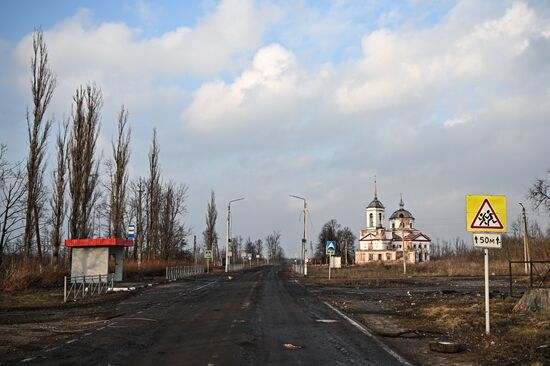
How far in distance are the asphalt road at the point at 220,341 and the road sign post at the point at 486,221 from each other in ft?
11.2

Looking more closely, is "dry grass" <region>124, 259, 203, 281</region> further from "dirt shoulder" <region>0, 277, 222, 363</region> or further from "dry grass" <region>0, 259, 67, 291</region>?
"dirt shoulder" <region>0, 277, 222, 363</region>

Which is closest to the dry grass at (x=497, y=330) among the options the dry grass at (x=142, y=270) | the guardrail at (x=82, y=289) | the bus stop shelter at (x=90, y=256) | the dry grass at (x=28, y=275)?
the guardrail at (x=82, y=289)

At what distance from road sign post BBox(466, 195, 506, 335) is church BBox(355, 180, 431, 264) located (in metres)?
109

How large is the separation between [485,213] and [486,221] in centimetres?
19

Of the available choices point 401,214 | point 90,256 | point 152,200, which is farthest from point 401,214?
point 90,256

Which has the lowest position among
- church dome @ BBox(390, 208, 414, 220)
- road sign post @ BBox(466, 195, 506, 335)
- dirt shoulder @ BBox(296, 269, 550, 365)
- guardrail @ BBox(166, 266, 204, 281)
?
guardrail @ BBox(166, 266, 204, 281)

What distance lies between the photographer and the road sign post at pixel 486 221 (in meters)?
11.6

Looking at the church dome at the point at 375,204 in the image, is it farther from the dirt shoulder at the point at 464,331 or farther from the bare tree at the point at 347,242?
the dirt shoulder at the point at 464,331

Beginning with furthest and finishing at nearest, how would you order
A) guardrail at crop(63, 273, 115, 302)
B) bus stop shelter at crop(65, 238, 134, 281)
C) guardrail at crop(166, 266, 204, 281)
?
guardrail at crop(166, 266, 204, 281), bus stop shelter at crop(65, 238, 134, 281), guardrail at crop(63, 273, 115, 302)

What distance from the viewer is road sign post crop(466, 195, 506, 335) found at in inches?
456

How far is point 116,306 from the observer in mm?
19875

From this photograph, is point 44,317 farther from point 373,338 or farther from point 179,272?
point 179,272

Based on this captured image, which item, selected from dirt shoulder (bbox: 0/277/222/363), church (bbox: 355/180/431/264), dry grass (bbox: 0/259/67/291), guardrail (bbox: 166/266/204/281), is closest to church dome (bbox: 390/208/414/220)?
church (bbox: 355/180/431/264)

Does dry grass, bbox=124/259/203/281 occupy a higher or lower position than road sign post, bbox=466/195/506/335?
lower
